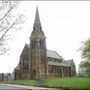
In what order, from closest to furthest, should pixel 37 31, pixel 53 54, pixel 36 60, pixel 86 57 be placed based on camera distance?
pixel 86 57
pixel 36 60
pixel 37 31
pixel 53 54

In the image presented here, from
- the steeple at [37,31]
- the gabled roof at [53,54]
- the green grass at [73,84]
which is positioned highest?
the steeple at [37,31]

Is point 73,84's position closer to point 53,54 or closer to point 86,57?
point 86,57

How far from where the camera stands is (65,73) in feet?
304

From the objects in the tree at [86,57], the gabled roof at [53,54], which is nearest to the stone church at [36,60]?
the gabled roof at [53,54]

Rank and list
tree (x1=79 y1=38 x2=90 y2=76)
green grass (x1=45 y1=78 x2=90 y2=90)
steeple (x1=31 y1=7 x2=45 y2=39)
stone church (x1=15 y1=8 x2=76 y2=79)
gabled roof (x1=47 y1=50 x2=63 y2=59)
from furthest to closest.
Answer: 1. gabled roof (x1=47 y1=50 x2=63 y2=59)
2. steeple (x1=31 y1=7 x2=45 y2=39)
3. stone church (x1=15 y1=8 x2=76 y2=79)
4. tree (x1=79 y1=38 x2=90 y2=76)
5. green grass (x1=45 y1=78 x2=90 y2=90)

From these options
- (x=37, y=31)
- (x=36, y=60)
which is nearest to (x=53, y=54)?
(x=36, y=60)

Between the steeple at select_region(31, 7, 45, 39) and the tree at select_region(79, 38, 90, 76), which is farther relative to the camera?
the steeple at select_region(31, 7, 45, 39)

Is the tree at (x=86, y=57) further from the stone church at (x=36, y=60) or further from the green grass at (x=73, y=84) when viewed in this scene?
the stone church at (x=36, y=60)

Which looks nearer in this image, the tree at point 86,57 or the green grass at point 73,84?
the green grass at point 73,84

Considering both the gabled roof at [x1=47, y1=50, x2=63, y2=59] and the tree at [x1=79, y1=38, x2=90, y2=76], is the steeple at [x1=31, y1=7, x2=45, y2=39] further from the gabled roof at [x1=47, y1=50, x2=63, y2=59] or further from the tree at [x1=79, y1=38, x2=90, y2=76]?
the tree at [x1=79, y1=38, x2=90, y2=76]

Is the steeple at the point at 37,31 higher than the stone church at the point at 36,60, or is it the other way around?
the steeple at the point at 37,31

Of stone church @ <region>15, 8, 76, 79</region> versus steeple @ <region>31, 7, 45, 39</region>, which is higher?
steeple @ <region>31, 7, 45, 39</region>

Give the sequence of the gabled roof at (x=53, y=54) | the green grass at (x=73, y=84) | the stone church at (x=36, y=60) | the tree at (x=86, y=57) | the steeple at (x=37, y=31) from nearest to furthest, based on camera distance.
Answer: the green grass at (x=73, y=84)
the tree at (x=86, y=57)
the stone church at (x=36, y=60)
the steeple at (x=37, y=31)
the gabled roof at (x=53, y=54)

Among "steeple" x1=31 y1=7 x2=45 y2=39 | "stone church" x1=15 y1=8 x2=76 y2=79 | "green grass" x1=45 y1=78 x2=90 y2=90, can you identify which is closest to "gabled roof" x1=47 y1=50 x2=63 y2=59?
"stone church" x1=15 y1=8 x2=76 y2=79
